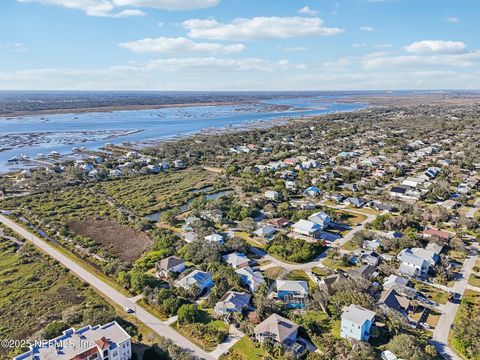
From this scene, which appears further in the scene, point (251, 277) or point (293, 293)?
point (251, 277)

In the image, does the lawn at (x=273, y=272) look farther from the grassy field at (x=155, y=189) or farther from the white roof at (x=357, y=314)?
the grassy field at (x=155, y=189)

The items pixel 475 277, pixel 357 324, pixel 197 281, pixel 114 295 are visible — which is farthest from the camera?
pixel 475 277

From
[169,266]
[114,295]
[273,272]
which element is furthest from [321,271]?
[114,295]

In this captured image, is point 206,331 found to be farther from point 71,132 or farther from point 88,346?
point 71,132

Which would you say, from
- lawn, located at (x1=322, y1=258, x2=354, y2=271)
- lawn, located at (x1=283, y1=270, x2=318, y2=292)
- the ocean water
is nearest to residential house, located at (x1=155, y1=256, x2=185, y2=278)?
lawn, located at (x1=283, y1=270, x2=318, y2=292)

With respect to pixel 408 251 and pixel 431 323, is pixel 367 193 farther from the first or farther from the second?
pixel 431 323

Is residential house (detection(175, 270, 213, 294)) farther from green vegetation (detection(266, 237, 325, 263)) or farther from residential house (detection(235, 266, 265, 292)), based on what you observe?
green vegetation (detection(266, 237, 325, 263))

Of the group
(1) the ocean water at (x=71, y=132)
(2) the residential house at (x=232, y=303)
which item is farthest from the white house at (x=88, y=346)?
(1) the ocean water at (x=71, y=132)
